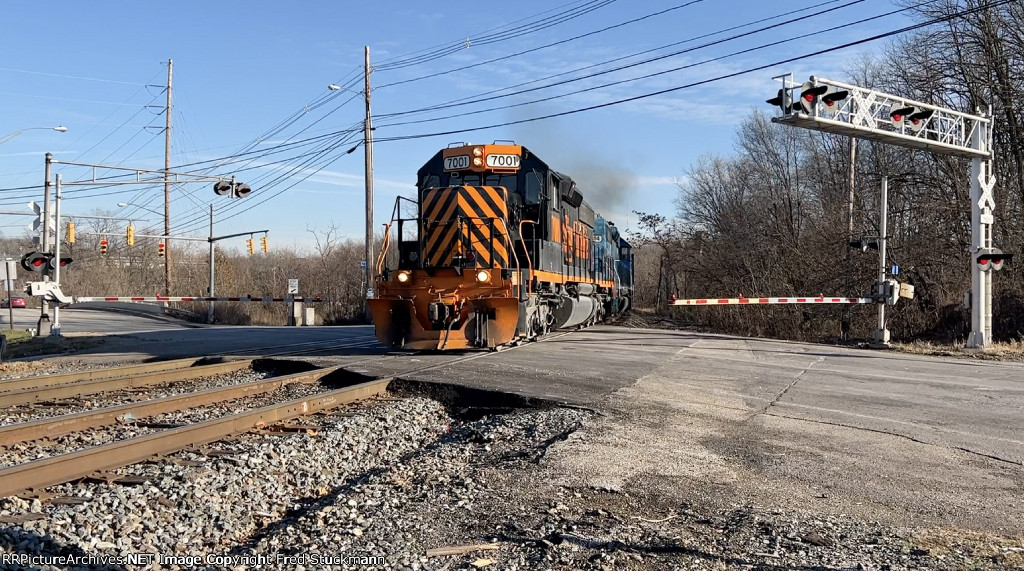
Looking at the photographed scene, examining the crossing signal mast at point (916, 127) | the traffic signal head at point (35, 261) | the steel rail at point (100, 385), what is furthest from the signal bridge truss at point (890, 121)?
the traffic signal head at point (35, 261)

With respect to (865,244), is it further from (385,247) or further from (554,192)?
(385,247)

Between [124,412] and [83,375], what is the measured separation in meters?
4.12

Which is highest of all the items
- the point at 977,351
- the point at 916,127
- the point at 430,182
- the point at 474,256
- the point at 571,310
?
the point at 916,127

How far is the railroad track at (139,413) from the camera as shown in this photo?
16.3ft

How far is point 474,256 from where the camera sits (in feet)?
41.0

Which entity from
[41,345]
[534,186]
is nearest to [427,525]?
[534,186]

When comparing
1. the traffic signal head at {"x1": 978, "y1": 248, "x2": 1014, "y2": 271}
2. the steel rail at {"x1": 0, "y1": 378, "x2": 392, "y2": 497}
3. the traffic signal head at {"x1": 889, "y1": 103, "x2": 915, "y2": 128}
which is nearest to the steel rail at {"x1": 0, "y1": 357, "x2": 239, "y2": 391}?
the steel rail at {"x1": 0, "y1": 378, "x2": 392, "y2": 497}

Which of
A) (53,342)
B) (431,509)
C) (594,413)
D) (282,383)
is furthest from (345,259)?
(431,509)

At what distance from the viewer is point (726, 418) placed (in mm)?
7777

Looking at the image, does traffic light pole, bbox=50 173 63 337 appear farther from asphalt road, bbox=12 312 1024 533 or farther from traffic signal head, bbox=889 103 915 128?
traffic signal head, bbox=889 103 915 128

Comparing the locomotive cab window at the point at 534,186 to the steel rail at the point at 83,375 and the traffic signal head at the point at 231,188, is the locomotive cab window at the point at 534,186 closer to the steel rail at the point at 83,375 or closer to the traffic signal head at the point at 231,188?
the steel rail at the point at 83,375

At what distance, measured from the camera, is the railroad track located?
4.95 meters

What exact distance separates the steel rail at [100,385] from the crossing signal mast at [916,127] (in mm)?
10570

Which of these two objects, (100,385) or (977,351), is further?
(977,351)
